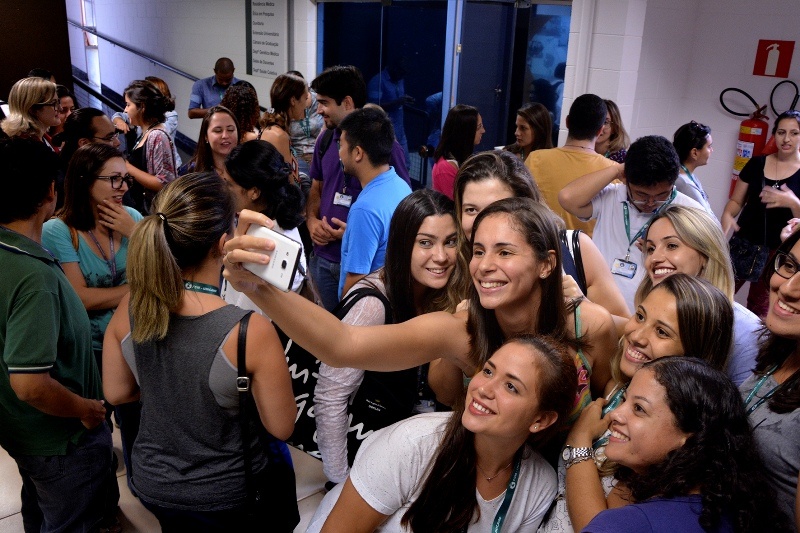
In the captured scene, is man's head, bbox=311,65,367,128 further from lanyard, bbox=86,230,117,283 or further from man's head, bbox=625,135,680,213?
man's head, bbox=625,135,680,213

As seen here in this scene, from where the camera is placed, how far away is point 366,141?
2.95 metres

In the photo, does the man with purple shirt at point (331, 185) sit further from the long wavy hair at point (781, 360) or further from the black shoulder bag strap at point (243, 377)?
the long wavy hair at point (781, 360)

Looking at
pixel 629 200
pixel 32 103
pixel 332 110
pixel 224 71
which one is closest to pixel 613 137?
pixel 629 200

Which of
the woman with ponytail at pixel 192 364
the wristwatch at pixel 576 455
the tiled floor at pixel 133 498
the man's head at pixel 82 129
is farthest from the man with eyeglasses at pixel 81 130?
the wristwatch at pixel 576 455

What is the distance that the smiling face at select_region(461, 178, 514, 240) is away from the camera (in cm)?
208

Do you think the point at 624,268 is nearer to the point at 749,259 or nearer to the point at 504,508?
the point at 749,259

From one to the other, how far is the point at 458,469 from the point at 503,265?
1.66 ft

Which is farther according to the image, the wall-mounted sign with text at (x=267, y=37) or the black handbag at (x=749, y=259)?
the wall-mounted sign with text at (x=267, y=37)

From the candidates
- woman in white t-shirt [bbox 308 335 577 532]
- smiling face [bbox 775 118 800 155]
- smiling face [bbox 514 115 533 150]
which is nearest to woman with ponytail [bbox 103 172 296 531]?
woman in white t-shirt [bbox 308 335 577 532]

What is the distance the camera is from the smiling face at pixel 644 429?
1.29 metres

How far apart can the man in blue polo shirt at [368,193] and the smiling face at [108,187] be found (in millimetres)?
912

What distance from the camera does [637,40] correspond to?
13.8 ft

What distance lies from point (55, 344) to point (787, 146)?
3.71 metres

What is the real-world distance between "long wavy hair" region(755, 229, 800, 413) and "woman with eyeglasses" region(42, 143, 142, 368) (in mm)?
2098
